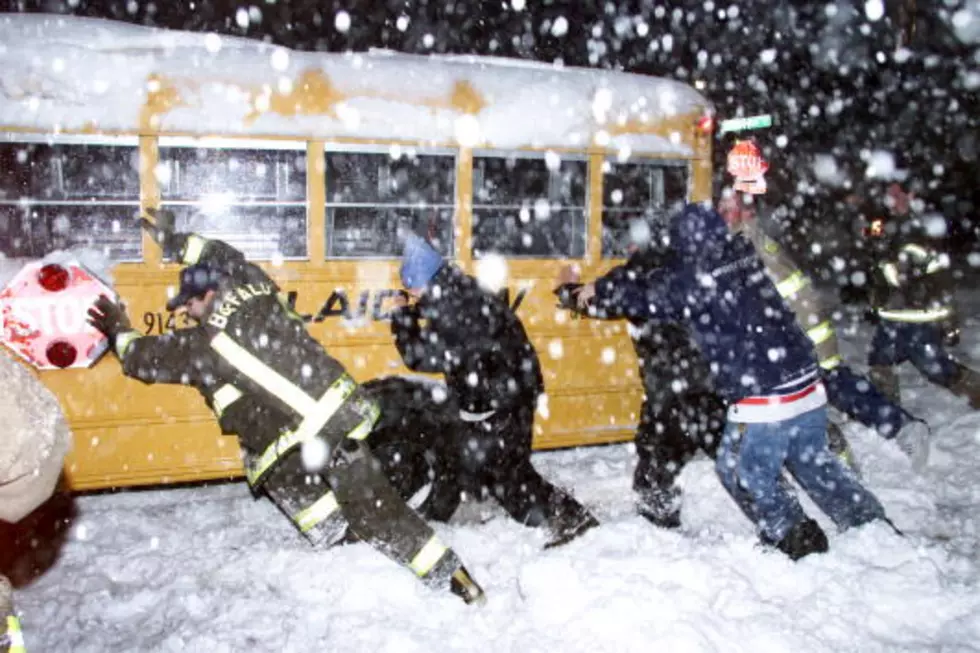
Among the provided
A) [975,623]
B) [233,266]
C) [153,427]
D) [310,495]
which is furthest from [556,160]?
[975,623]

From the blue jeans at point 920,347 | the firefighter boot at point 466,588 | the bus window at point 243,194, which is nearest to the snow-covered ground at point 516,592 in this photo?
the firefighter boot at point 466,588

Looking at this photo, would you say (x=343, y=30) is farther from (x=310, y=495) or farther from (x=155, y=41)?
(x=310, y=495)

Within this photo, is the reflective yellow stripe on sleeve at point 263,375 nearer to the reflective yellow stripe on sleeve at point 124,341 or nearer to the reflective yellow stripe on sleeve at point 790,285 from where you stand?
the reflective yellow stripe on sleeve at point 124,341

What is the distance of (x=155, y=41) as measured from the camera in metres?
4.36

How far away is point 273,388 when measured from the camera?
3500 millimetres

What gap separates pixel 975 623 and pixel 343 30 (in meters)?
17.0

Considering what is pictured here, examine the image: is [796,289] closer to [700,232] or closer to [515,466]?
[700,232]

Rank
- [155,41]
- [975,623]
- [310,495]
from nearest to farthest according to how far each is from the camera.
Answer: [975,623] < [310,495] < [155,41]

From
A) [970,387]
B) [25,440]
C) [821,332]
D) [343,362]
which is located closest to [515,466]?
[343,362]

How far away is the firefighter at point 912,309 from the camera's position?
6246 mm

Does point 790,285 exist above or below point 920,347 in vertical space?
above

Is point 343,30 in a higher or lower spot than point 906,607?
higher

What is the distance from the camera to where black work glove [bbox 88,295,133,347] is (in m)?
3.68

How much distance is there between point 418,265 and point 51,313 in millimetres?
1965
